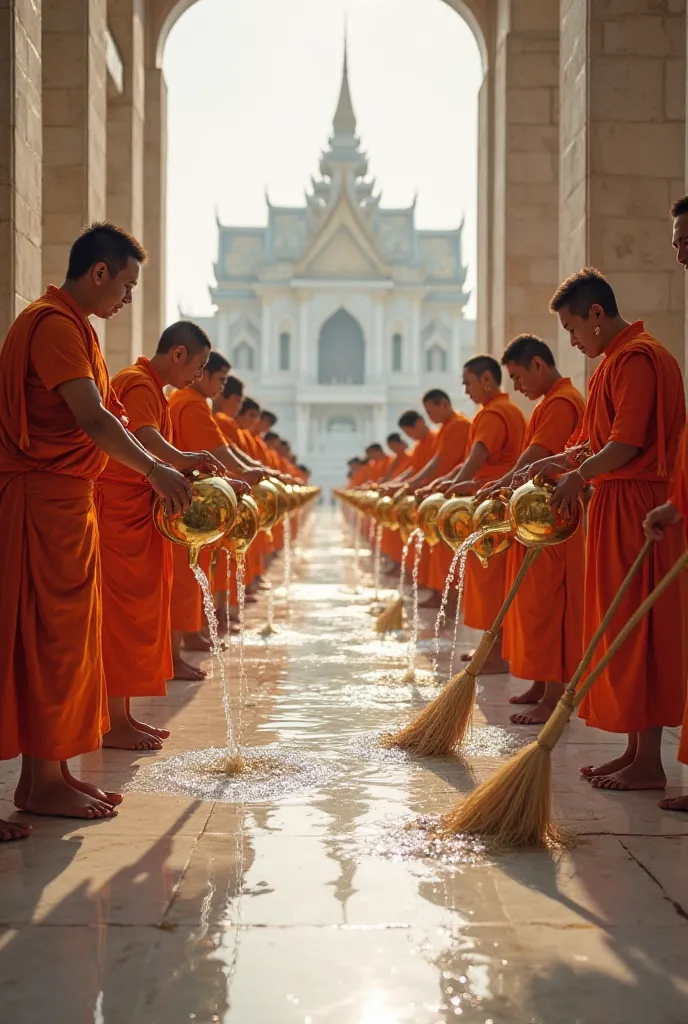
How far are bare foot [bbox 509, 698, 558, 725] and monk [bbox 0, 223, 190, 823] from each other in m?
2.04

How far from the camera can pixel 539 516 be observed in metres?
3.82

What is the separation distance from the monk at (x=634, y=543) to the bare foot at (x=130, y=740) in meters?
1.65

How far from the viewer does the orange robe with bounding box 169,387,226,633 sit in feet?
19.6

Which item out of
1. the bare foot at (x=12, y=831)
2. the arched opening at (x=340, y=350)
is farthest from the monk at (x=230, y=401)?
the arched opening at (x=340, y=350)

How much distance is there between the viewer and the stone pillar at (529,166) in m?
11.4

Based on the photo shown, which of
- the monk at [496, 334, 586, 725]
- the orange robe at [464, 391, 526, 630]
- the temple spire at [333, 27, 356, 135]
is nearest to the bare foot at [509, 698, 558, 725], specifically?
the monk at [496, 334, 586, 725]

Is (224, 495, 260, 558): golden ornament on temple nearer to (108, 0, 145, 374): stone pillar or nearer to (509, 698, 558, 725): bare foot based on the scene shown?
(509, 698, 558, 725): bare foot

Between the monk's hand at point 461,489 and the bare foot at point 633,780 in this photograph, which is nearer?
the bare foot at point 633,780

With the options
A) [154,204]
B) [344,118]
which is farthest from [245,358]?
[154,204]

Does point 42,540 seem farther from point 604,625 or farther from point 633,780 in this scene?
point 633,780

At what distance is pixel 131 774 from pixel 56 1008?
1812 millimetres

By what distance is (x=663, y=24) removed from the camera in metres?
7.47

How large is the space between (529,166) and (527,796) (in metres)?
9.45

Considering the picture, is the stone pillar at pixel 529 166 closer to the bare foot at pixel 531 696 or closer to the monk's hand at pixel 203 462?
the bare foot at pixel 531 696
